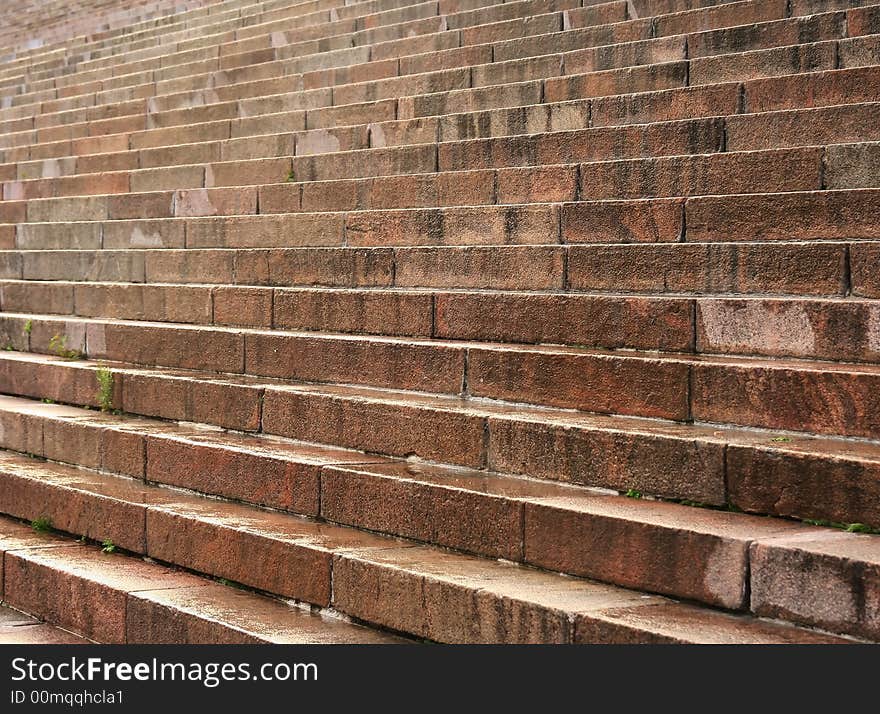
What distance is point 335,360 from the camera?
5887 millimetres

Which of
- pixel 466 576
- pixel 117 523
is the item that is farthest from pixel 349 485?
pixel 117 523

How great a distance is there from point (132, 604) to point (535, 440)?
168 centimetres

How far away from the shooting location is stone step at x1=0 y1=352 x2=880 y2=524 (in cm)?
370

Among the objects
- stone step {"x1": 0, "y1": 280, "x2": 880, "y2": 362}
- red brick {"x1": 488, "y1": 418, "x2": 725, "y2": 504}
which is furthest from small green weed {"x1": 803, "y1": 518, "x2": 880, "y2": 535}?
stone step {"x1": 0, "y1": 280, "x2": 880, "y2": 362}

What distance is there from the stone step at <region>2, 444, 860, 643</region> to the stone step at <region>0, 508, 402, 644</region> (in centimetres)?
2

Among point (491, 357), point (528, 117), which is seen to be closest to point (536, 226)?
point (491, 357)

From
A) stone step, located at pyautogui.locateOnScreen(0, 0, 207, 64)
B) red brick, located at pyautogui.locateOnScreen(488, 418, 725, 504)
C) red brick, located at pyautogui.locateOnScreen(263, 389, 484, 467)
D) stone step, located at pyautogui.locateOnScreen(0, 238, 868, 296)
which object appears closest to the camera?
red brick, located at pyautogui.locateOnScreen(488, 418, 725, 504)

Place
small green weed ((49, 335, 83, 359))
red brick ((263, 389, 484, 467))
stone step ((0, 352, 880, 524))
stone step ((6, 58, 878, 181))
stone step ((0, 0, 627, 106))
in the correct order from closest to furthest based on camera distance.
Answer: stone step ((0, 352, 880, 524)), red brick ((263, 389, 484, 467)), stone step ((6, 58, 878, 181)), small green weed ((49, 335, 83, 359)), stone step ((0, 0, 627, 106))

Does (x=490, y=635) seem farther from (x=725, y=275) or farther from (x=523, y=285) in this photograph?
(x=523, y=285)

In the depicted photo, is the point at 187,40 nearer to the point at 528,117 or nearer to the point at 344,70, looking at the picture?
the point at 344,70

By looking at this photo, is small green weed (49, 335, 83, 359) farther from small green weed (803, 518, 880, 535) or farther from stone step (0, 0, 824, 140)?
small green weed (803, 518, 880, 535)

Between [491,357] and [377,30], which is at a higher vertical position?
[377,30]

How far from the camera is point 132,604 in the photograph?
4605 mm

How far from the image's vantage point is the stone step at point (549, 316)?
14.5 ft
